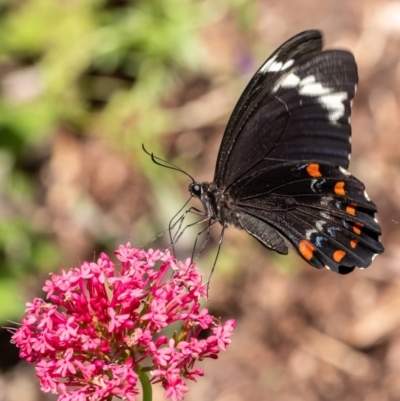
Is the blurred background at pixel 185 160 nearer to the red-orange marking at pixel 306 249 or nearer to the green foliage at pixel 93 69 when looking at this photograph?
the green foliage at pixel 93 69

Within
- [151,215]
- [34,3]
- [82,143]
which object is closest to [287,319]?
[151,215]

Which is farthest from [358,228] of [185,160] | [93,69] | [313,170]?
[93,69]

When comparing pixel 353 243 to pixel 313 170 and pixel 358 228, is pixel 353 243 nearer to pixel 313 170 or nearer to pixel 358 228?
pixel 358 228

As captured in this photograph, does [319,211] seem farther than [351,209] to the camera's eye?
Yes

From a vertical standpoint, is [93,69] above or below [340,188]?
above

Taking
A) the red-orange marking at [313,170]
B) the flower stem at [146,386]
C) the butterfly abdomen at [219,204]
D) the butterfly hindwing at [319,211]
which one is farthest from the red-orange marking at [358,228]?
the flower stem at [146,386]

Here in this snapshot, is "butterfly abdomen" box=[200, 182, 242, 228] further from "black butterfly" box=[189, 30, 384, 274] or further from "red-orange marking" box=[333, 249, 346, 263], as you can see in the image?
"red-orange marking" box=[333, 249, 346, 263]

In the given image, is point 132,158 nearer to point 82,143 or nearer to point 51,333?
point 82,143
